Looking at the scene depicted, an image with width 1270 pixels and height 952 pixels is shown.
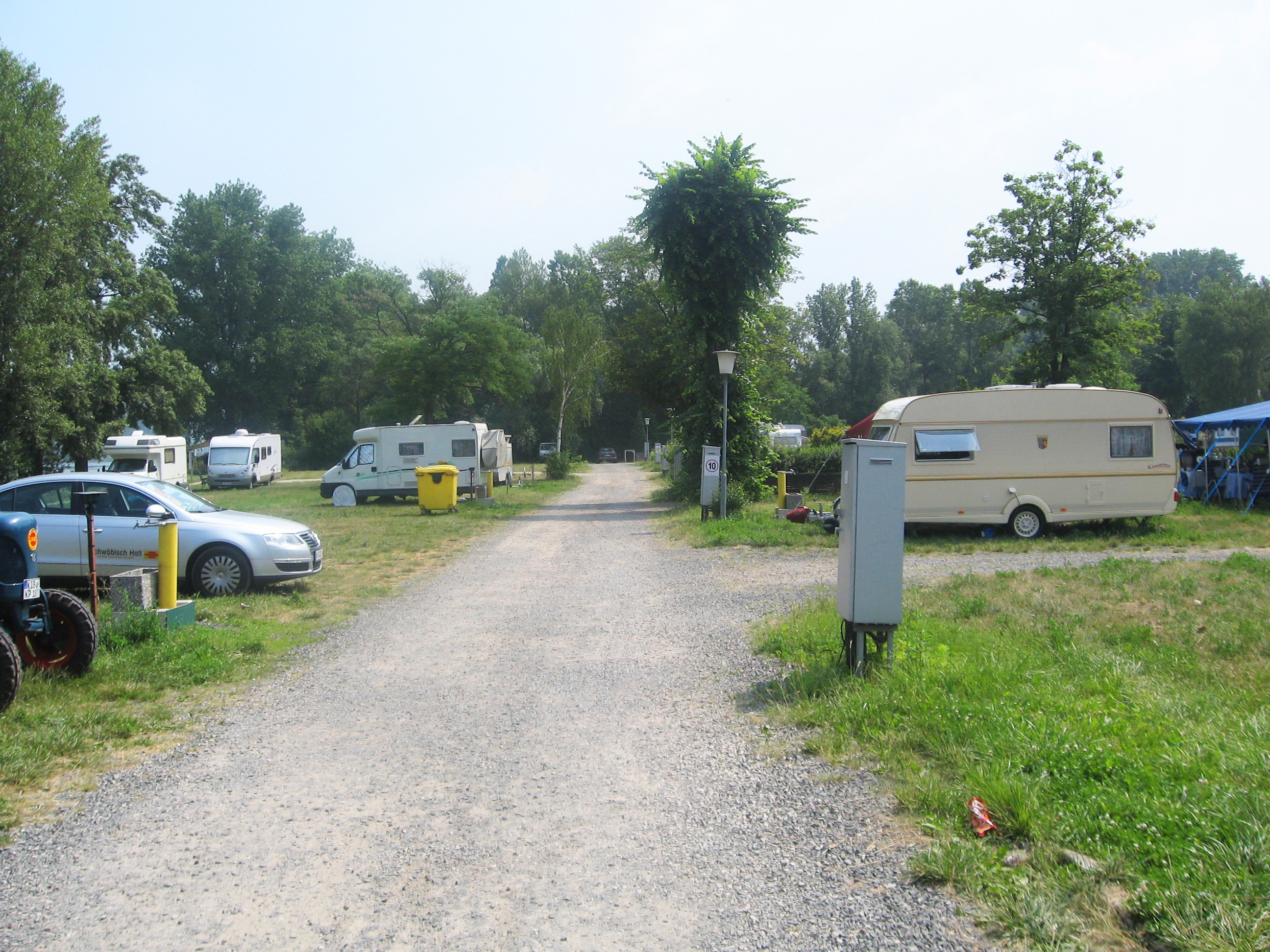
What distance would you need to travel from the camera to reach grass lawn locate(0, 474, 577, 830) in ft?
17.7

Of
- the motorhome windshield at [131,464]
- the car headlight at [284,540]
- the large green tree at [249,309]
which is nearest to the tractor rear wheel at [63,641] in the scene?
the car headlight at [284,540]

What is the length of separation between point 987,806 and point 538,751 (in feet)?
8.89

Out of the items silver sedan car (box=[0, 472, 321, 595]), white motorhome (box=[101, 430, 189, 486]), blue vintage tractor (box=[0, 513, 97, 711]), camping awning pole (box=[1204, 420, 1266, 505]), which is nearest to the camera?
blue vintage tractor (box=[0, 513, 97, 711])

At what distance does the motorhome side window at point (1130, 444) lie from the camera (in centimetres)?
1766

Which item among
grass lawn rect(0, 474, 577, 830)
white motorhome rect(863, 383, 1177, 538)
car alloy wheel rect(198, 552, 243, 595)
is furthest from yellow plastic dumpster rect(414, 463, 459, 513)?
car alloy wheel rect(198, 552, 243, 595)

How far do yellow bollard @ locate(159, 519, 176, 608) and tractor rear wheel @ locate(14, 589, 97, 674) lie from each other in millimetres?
1976

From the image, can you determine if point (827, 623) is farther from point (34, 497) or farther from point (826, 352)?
point (826, 352)

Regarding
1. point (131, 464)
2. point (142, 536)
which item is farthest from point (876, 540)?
point (131, 464)

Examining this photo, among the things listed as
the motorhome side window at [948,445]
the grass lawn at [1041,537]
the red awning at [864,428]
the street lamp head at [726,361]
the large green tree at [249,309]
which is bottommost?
the grass lawn at [1041,537]

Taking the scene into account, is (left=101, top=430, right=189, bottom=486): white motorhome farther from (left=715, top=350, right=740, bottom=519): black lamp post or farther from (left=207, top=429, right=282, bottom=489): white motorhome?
(left=715, top=350, right=740, bottom=519): black lamp post

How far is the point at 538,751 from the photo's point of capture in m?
5.73

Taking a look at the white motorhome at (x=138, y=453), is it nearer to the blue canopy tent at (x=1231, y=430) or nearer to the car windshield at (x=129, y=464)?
the car windshield at (x=129, y=464)

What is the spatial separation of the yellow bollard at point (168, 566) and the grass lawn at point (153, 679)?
41cm

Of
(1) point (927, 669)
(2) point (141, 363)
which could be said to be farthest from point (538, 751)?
(2) point (141, 363)
